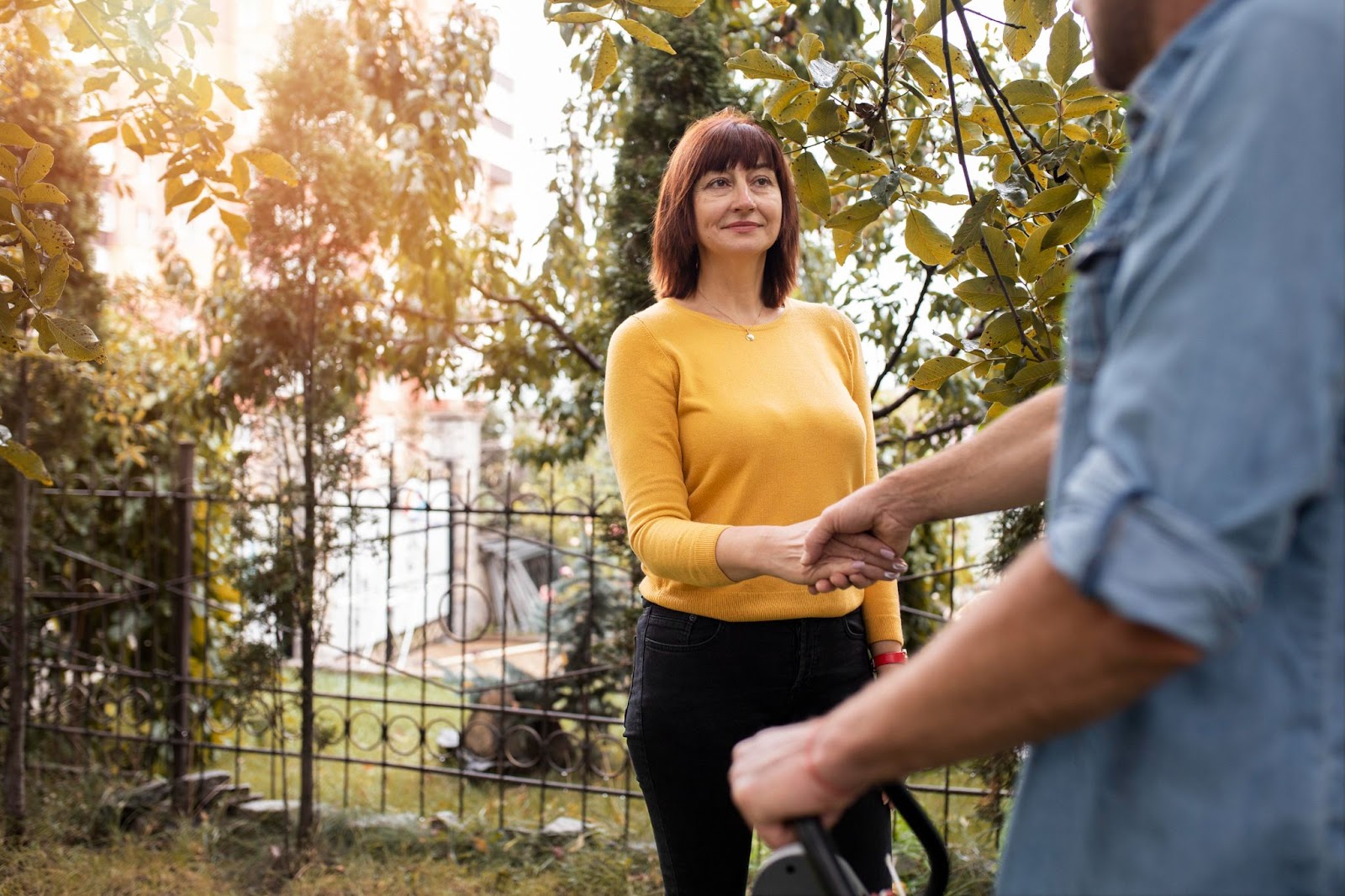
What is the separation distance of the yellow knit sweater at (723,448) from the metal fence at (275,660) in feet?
6.77

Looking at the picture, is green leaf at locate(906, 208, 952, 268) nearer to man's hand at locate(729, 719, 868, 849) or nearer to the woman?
the woman

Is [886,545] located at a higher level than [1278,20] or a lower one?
lower

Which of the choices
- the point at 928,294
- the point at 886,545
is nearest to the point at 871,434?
the point at 886,545

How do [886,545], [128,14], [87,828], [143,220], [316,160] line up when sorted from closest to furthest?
[886,545] → [128,14] → [316,160] → [87,828] → [143,220]

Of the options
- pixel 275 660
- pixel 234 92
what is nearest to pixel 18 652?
pixel 275 660

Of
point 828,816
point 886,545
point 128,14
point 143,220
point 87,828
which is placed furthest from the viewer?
point 143,220

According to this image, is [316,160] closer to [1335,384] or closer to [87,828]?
[87,828]

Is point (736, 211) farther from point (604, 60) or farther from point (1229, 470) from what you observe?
point (1229, 470)

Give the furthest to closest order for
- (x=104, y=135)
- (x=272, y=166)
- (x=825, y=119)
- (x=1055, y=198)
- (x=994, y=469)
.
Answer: (x=104, y=135) → (x=272, y=166) → (x=825, y=119) → (x=1055, y=198) → (x=994, y=469)

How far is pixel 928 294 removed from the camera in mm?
3879

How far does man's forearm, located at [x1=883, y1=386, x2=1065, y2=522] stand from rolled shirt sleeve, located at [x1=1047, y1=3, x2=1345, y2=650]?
21.1 inches

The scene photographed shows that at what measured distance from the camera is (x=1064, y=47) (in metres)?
1.41

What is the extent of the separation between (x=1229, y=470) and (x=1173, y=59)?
0.29 metres

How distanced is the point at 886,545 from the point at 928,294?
8.53 feet
